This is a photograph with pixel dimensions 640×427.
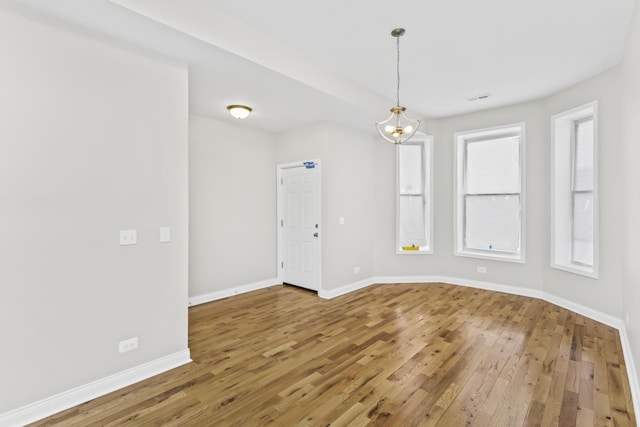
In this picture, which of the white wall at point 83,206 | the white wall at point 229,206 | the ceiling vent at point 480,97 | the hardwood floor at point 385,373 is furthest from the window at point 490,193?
the white wall at point 83,206

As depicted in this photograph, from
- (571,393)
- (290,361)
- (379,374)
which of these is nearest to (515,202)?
(571,393)

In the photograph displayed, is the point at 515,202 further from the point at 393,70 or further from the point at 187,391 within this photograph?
the point at 187,391

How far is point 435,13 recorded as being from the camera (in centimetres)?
255

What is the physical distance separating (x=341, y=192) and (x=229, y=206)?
5.87ft

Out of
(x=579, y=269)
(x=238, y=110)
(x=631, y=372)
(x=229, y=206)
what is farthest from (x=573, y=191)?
(x=229, y=206)

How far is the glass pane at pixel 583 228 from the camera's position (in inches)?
156

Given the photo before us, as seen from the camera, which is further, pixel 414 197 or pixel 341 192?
pixel 414 197

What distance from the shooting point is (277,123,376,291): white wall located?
4.74m

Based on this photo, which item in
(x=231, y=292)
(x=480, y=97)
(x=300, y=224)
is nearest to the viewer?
(x=480, y=97)

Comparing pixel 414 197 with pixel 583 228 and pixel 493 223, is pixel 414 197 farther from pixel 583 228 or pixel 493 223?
pixel 583 228

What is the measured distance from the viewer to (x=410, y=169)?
218 inches

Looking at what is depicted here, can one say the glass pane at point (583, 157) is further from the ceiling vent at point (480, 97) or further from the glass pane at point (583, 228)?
the ceiling vent at point (480, 97)

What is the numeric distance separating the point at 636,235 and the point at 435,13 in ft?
7.41

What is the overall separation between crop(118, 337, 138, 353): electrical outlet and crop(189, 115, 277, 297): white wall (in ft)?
6.12
